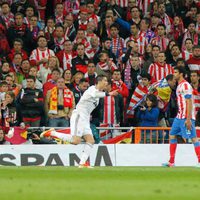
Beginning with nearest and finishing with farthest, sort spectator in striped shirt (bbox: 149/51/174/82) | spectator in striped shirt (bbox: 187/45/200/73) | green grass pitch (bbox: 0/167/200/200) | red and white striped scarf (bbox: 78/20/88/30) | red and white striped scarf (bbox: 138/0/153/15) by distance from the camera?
1. green grass pitch (bbox: 0/167/200/200)
2. spectator in striped shirt (bbox: 149/51/174/82)
3. spectator in striped shirt (bbox: 187/45/200/73)
4. red and white striped scarf (bbox: 78/20/88/30)
5. red and white striped scarf (bbox: 138/0/153/15)

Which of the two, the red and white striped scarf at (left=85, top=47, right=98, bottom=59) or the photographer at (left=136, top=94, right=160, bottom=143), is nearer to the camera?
the photographer at (left=136, top=94, right=160, bottom=143)

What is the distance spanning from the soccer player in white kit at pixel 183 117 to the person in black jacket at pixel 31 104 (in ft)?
13.2

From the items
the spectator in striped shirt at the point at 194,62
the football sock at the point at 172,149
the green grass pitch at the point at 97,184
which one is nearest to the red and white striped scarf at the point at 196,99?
the spectator in striped shirt at the point at 194,62

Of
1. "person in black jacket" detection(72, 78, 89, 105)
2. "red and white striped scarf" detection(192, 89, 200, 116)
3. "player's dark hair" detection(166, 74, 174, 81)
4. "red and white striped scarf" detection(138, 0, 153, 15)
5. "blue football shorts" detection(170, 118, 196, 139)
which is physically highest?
"red and white striped scarf" detection(138, 0, 153, 15)

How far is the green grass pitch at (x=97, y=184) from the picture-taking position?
1275cm

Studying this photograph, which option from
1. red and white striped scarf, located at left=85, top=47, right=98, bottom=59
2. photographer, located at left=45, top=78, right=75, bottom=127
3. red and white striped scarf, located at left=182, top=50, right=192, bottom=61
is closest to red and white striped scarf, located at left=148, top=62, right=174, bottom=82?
red and white striped scarf, located at left=182, top=50, right=192, bottom=61

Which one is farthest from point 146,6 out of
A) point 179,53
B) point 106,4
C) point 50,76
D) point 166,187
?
point 166,187

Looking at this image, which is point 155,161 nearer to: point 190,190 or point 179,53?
point 179,53

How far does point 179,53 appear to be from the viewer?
26375 mm

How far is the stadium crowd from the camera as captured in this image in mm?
23859

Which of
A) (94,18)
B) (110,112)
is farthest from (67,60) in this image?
(110,112)

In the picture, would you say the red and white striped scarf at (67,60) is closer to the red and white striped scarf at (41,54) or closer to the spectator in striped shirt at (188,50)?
the red and white striped scarf at (41,54)

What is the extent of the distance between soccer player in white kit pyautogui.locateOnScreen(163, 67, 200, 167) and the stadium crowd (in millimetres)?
2467

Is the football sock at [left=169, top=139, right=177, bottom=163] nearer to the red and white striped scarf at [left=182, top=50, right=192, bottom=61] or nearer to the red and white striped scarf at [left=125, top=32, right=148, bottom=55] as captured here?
the red and white striped scarf at [left=182, top=50, right=192, bottom=61]
